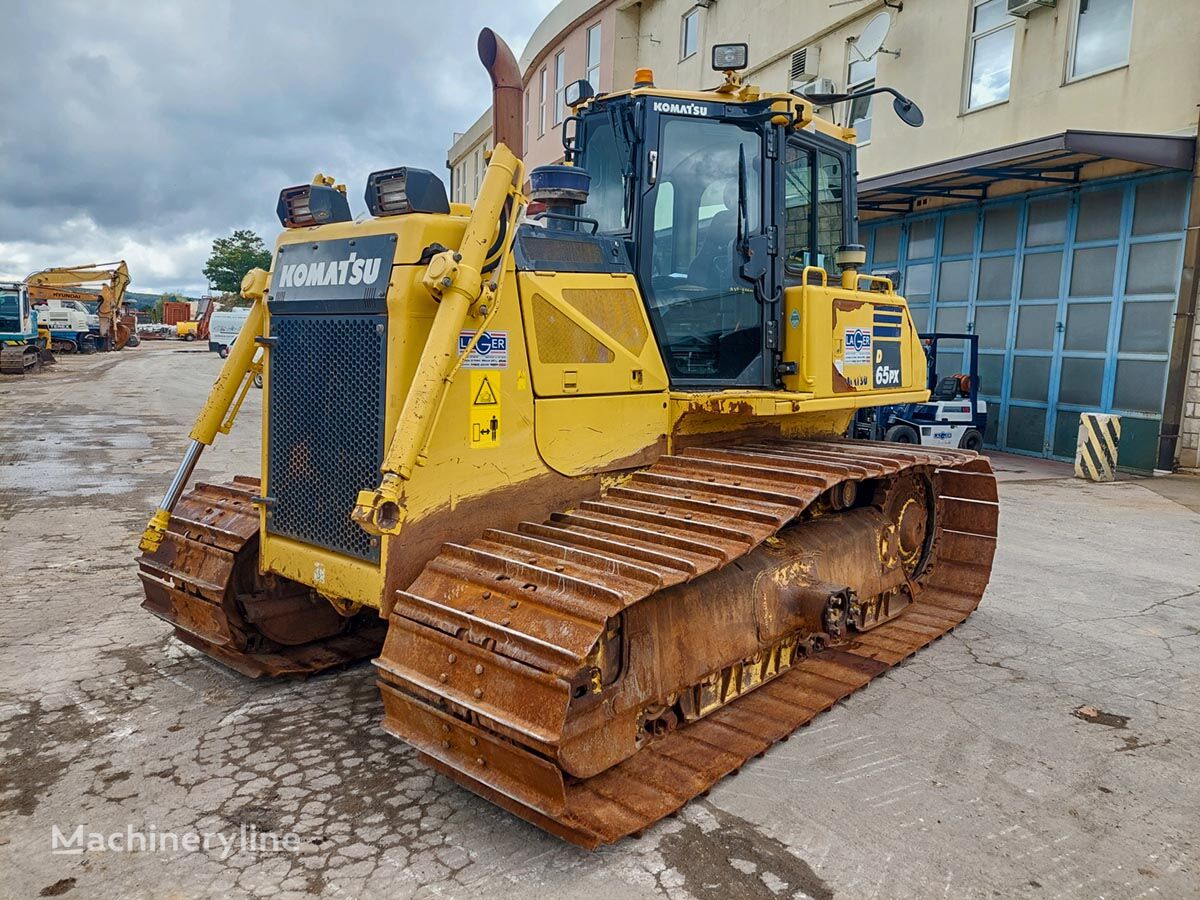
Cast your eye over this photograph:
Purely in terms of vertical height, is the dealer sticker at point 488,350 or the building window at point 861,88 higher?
the building window at point 861,88

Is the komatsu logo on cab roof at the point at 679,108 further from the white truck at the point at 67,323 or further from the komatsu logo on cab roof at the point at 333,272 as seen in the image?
the white truck at the point at 67,323

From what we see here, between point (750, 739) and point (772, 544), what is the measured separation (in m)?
1.13

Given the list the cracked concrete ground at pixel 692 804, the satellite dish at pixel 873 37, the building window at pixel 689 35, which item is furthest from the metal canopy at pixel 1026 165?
the building window at pixel 689 35

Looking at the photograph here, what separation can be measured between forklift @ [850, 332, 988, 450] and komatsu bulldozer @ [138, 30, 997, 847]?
7249 mm

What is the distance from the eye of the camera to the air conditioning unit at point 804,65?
17066mm

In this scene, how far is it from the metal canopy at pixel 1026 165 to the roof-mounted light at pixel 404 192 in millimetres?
9542

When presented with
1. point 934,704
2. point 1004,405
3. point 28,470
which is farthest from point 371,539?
point 1004,405

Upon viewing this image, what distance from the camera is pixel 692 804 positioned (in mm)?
3479

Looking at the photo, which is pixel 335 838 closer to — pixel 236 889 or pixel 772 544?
pixel 236 889

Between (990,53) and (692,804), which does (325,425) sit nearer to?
(692,804)

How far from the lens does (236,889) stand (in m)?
2.92

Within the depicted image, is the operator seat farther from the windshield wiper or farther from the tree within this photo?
the tree

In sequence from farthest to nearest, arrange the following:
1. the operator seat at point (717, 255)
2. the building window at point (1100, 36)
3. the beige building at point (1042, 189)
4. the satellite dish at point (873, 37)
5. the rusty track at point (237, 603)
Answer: the satellite dish at point (873, 37) → the building window at point (1100, 36) → the beige building at point (1042, 189) → the operator seat at point (717, 255) → the rusty track at point (237, 603)

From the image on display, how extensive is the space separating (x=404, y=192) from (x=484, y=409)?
0.94 m
